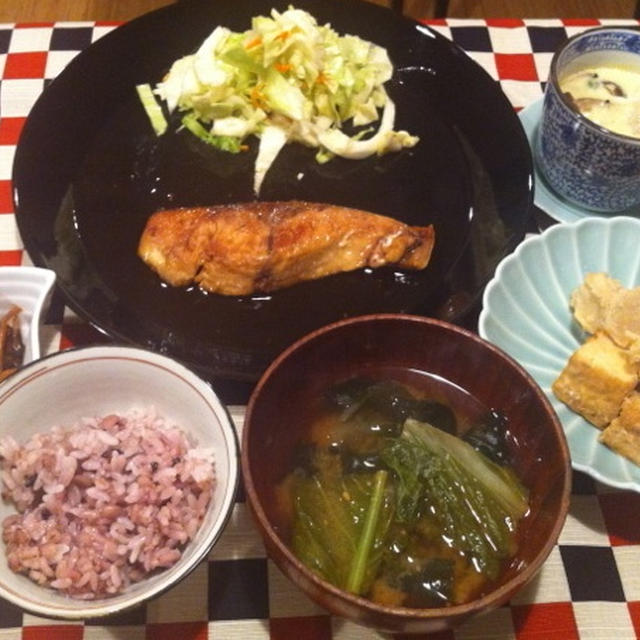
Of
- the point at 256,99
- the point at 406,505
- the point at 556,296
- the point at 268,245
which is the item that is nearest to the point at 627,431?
the point at 556,296

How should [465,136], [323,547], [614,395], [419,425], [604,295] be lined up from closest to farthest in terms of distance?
1. [323,547]
2. [419,425]
3. [614,395]
4. [604,295]
5. [465,136]

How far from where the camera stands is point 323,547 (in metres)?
1.15

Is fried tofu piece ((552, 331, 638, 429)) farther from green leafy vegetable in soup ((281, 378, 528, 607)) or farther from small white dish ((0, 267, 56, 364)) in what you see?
small white dish ((0, 267, 56, 364))

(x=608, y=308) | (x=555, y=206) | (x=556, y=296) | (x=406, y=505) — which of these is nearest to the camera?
(x=406, y=505)

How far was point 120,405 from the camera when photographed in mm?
1379

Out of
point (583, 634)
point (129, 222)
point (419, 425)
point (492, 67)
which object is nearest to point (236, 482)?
point (419, 425)

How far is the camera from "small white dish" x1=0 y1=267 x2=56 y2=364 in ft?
4.99

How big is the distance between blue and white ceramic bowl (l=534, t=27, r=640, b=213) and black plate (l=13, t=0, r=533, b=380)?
0.09 m

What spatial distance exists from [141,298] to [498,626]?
1.01m

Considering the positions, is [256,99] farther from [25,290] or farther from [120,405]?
[120,405]

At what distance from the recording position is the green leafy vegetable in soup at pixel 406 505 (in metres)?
1.14

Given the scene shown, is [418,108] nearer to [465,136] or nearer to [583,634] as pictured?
[465,136]

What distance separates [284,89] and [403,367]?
1.09 metres

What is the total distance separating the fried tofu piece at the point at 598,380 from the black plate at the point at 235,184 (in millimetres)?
278
